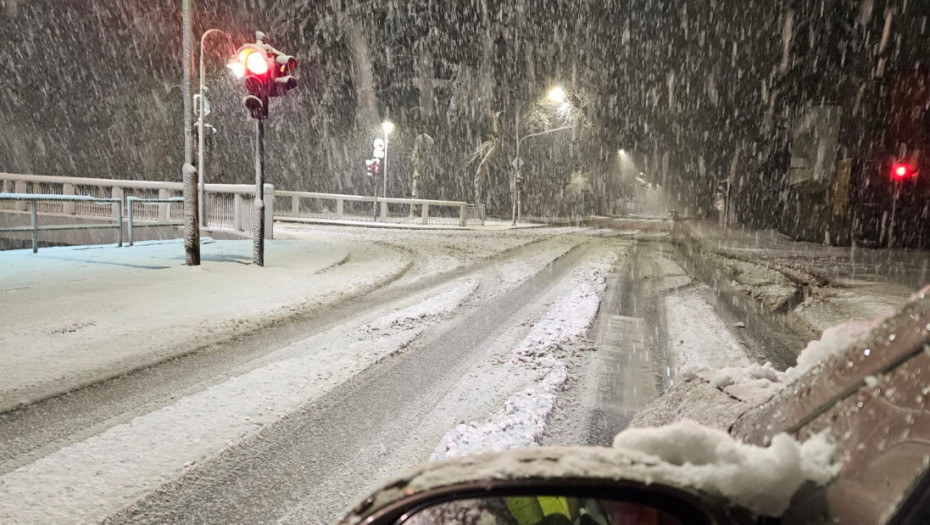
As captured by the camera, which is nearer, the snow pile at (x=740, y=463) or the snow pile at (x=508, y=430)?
the snow pile at (x=740, y=463)

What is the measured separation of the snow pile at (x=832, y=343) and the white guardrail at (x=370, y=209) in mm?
30420

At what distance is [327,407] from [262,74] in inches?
317

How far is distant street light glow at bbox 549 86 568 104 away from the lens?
3035cm

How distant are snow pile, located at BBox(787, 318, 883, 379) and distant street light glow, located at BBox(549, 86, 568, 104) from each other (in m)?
30.4

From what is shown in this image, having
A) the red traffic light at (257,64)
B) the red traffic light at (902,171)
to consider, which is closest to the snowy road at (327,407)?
the red traffic light at (257,64)

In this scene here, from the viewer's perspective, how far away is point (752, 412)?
145cm

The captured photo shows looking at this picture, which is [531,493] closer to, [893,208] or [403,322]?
[403,322]

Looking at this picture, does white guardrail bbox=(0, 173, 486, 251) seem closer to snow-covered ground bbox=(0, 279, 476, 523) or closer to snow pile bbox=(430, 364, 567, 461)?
snow-covered ground bbox=(0, 279, 476, 523)

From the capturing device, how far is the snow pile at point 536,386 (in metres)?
3.17

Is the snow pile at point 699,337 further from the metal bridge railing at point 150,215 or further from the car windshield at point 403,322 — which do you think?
the metal bridge railing at point 150,215

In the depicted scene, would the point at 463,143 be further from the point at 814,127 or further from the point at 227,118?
the point at 814,127

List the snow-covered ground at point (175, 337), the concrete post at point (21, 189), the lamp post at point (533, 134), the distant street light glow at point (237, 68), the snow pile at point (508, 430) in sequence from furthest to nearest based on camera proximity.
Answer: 1. the lamp post at point (533, 134)
2. the concrete post at point (21, 189)
3. the distant street light glow at point (237, 68)
4. the snow pile at point (508, 430)
5. the snow-covered ground at point (175, 337)

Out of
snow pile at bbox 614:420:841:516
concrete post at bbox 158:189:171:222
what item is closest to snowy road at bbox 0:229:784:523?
snow pile at bbox 614:420:841:516

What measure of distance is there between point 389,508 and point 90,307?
7.26 metres
